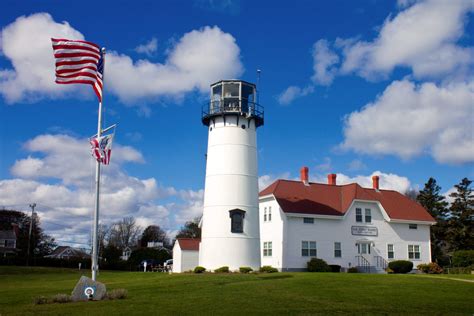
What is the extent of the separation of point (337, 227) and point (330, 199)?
105 inches

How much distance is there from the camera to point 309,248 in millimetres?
39656

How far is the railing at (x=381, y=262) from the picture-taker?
1652 inches

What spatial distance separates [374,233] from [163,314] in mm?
31055

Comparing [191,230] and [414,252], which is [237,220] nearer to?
[414,252]

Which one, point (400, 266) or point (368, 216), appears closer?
point (400, 266)

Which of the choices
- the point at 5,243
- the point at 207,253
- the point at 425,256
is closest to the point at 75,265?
the point at 5,243

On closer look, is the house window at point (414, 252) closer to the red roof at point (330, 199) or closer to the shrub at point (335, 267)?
the red roof at point (330, 199)

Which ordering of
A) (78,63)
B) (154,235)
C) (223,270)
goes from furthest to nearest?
1. (154,235)
2. (223,270)
3. (78,63)

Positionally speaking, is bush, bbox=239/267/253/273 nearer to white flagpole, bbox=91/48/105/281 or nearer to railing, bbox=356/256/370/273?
railing, bbox=356/256/370/273

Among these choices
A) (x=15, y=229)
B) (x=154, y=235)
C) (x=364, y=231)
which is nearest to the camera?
(x=364, y=231)

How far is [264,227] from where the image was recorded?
4084 centimetres

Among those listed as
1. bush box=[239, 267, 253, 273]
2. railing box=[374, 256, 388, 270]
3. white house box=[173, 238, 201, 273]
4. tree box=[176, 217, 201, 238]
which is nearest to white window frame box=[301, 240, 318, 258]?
railing box=[374, 256, 388, 270]

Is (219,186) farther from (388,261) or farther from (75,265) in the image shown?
(75,265)

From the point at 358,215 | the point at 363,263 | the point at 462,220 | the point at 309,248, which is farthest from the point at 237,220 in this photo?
the point at 462,220
